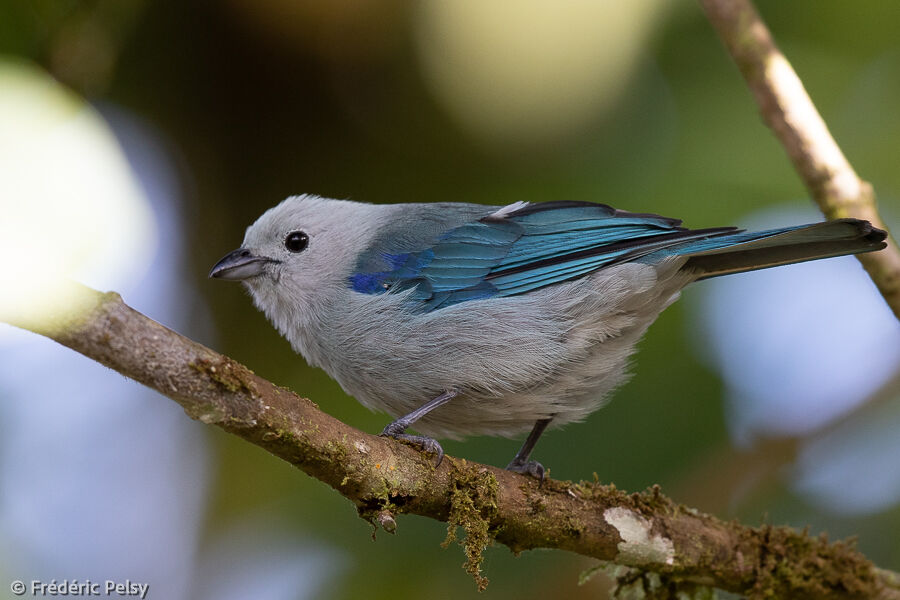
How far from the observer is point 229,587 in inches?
189

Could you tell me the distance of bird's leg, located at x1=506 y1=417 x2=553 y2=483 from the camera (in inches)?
147

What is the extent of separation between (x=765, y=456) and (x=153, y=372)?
390cm

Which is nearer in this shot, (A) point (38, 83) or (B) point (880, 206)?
(A) point (38, 83)

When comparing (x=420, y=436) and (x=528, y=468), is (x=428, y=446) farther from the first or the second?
(x=528, y=468)

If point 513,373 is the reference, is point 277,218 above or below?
above

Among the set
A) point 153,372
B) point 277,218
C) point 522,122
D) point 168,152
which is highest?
point 522,122

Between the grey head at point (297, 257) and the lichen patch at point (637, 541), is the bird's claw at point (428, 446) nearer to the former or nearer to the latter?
the lichen patch at point (637, 541)

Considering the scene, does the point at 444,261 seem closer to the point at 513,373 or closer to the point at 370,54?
the point at 513,373

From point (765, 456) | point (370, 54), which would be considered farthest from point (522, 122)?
point (765, 456)

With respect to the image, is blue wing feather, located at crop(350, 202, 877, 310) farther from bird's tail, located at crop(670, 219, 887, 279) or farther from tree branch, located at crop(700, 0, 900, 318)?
tree branch, located at crop(700, 0, 900, 318)

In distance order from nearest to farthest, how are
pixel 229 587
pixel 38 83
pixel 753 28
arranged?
1. pixel 753 28
2. pixel 38 83
3. pixel 229 587

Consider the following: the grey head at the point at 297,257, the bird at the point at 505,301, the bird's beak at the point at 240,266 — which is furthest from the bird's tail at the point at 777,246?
the bird's beak at the point at 240,266

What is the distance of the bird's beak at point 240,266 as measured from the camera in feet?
13.7

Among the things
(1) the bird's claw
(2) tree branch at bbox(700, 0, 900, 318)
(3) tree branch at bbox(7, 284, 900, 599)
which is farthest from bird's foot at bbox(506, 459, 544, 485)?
(2) tree branch at bbox(700, 0, 900, 318)
